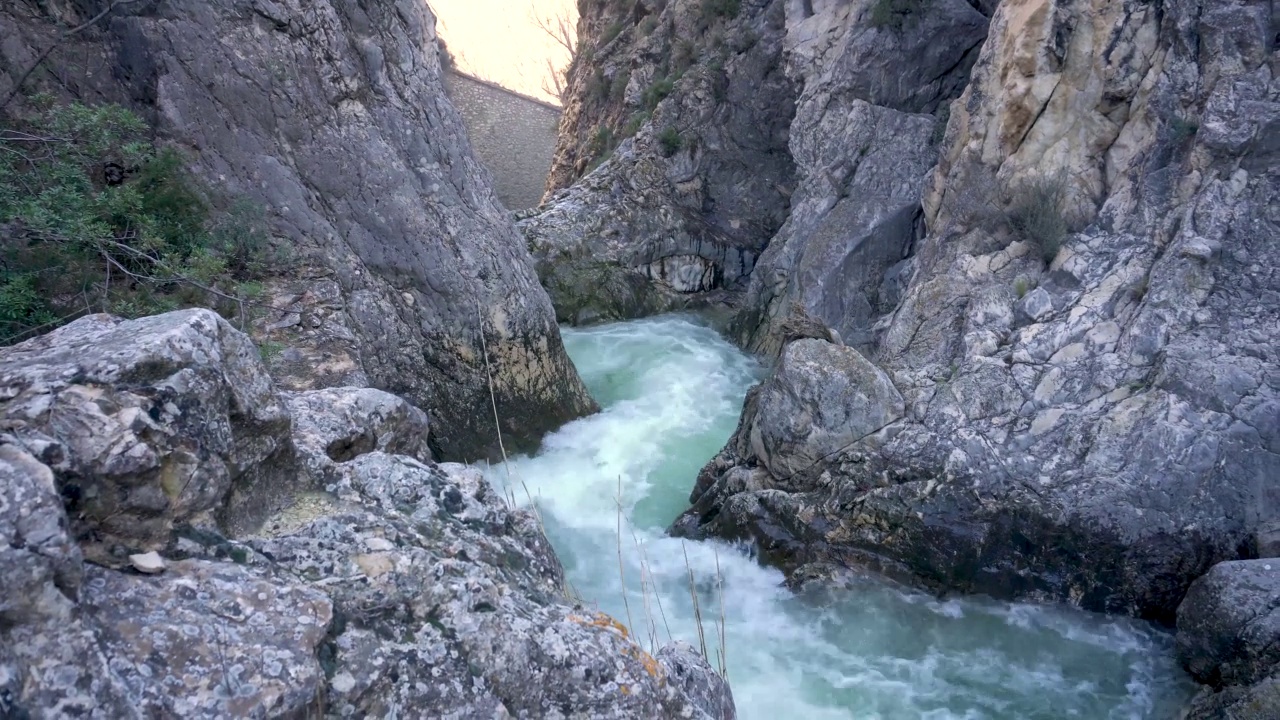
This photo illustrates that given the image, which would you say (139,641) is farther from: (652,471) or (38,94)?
(652,471)

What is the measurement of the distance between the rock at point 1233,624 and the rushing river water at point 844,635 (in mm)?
259

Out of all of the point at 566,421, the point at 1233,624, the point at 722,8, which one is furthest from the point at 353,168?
the point at 722,8

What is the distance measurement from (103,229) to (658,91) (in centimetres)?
1023

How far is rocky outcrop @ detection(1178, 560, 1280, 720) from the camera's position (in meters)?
4.01

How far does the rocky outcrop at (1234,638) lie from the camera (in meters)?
4.01

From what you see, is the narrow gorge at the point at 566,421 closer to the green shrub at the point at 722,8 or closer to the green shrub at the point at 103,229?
the green shrub at the point at 103,229

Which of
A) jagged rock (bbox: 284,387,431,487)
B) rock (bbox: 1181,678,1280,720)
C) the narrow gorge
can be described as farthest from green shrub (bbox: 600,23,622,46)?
rock (bbox: 1181,678,1280,720)

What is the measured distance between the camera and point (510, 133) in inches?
811

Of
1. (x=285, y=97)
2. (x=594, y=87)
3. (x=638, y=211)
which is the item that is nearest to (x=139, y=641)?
(x=285, y=97)

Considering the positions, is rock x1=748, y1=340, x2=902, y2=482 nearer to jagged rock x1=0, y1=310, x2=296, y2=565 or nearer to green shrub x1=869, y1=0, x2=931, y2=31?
jagged rock x1=0, y1=310, x2=296, y2=565

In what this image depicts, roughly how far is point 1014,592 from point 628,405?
4174 millimetres

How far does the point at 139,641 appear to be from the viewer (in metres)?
1.66

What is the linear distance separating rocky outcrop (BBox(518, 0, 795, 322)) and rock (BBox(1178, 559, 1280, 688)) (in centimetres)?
799

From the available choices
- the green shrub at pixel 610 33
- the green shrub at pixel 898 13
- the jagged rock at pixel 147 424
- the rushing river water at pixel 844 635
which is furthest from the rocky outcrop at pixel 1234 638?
the green shrub at pixel 610 33
